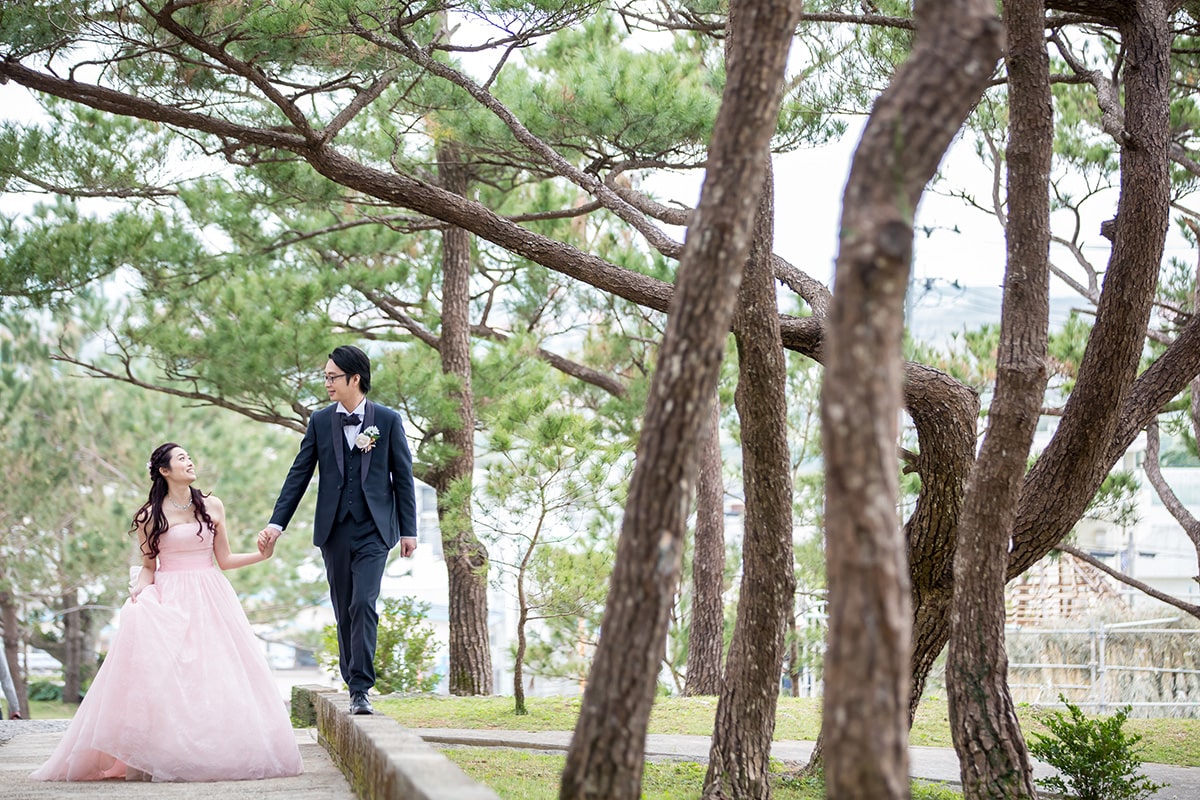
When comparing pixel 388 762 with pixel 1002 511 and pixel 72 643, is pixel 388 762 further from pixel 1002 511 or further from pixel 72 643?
pixel 72 643

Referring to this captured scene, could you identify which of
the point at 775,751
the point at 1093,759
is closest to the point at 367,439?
the point at 775,751

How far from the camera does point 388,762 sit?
2.85 meters

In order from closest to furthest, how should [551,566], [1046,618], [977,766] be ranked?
[977,766] < [551,566] < [1046,618]

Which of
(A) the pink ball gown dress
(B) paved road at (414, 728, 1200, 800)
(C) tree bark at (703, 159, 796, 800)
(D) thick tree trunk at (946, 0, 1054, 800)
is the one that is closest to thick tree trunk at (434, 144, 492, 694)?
(B) paved road at (414, 728, 1200, 800)

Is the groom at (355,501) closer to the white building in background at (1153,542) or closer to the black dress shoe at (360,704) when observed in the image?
the black dress shoe at (360,704)

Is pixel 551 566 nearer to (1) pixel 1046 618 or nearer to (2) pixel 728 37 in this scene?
(2) pixel 728 37

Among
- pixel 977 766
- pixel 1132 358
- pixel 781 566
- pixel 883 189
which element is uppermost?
pixel 1132 358

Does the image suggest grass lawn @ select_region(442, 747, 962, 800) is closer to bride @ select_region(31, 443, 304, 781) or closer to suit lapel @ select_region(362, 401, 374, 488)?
bride @ select_region(31, 443, 304, 781)

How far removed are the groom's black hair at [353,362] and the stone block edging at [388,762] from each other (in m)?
1.25

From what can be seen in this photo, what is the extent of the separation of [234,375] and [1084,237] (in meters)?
5.96

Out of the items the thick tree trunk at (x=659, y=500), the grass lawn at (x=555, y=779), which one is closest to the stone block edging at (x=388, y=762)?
the thick tree trunk at (x=659, y=500)

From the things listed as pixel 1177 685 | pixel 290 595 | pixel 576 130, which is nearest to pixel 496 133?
pixel 576 130

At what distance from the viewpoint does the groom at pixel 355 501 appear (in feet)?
14.8

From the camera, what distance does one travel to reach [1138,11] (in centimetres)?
483
